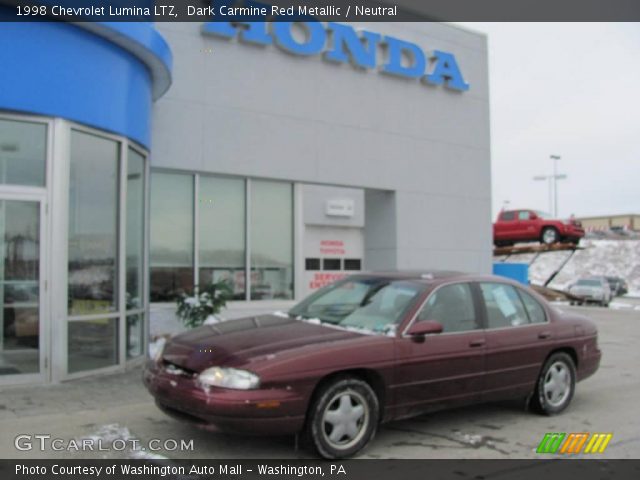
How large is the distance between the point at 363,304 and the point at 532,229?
73.7 ft

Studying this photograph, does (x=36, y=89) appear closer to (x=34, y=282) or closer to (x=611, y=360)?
(x=34, y=282)

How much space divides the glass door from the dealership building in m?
0.02

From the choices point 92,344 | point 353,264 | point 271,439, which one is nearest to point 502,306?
point 271,439

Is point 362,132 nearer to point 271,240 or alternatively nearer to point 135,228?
point 271,240

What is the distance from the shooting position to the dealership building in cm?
743

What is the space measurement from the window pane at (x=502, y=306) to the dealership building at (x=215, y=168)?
15.3 ft

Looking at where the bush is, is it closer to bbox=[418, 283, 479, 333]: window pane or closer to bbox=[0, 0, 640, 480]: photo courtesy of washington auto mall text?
bbox=[0, 0, 640, 480]: photo courtesy of washington auto mall text

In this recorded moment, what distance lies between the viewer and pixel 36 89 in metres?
7.33

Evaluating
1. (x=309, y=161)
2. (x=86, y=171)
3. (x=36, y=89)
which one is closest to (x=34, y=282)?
(x=86, y=171)

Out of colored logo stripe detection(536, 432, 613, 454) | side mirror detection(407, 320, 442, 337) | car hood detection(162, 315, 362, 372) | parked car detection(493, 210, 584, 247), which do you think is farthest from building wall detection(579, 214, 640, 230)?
car hood detection(162, 315, 362, 372)

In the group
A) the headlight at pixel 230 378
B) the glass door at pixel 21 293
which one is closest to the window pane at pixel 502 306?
the headlight at pixel 230 378

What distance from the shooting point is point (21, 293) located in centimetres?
739

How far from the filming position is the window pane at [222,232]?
443 inches

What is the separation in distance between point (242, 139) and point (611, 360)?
747 centimetres
